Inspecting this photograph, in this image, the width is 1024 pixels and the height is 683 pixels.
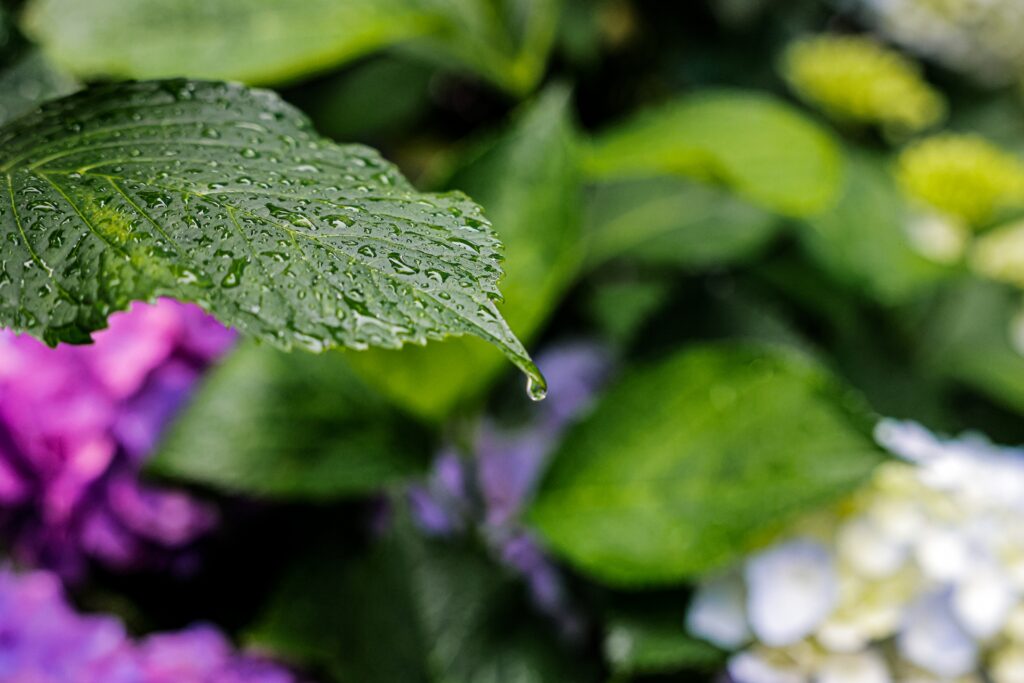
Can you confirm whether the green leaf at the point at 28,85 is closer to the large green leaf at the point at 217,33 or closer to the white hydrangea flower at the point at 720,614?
the large green leaf at the point at 217,33

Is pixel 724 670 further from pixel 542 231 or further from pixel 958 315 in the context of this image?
pixel 958 315

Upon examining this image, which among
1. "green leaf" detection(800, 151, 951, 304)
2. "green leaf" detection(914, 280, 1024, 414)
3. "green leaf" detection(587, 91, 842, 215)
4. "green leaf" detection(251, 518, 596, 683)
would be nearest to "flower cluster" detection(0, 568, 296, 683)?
"green leaf" detection(251, 518, 596, 683)

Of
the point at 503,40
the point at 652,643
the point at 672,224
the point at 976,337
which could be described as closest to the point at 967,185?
the point at 976,337

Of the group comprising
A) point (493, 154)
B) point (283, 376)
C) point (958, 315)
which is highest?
point (493, 154)

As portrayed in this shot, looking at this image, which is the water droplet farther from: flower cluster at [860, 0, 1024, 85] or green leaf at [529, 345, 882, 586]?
flower cluster at [860, 0, 1024, 85]

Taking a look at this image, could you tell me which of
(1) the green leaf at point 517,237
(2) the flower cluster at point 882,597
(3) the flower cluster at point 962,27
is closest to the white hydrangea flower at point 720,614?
(2) the flower cluster at point 882,597

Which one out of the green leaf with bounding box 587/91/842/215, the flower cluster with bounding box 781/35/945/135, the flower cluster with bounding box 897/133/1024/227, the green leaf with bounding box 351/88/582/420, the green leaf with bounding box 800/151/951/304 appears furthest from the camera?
the flower cluster with bounding box 781/35/945/135

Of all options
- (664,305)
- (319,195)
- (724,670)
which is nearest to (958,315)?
(664,305)
